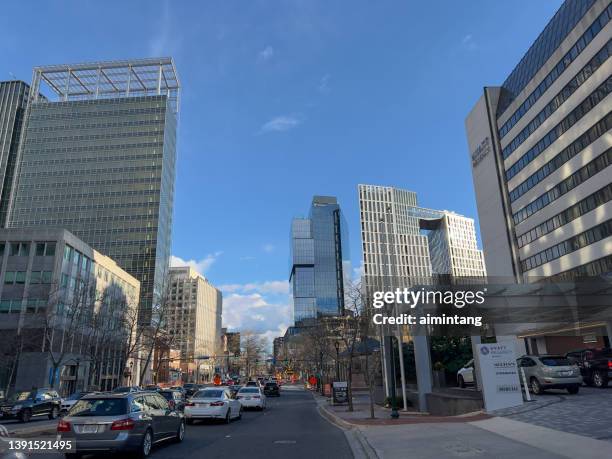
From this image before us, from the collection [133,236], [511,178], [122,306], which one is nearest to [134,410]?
[122,306]

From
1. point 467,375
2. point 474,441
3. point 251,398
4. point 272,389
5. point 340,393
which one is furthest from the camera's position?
point 272,389

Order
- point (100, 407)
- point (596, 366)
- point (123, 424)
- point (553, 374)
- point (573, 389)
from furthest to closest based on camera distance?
point (596, 366)
point (573, 389)
point (553, 374)
point (100, 407)
point (123, 424)

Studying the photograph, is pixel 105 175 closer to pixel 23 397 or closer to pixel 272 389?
pixel 272 389

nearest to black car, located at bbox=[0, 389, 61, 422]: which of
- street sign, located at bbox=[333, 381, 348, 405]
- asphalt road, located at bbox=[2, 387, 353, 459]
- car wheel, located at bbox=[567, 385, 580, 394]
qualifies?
asphalt road, located at bbox=[2, 387, 353, 459]

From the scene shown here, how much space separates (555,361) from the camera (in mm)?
18188

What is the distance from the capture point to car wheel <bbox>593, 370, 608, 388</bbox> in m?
19.9

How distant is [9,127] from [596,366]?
167 m

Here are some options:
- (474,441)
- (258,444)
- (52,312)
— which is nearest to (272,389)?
(52,312)

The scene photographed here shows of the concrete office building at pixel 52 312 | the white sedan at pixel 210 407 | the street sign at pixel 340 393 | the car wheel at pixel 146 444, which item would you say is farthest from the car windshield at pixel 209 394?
the concrete office building at pixel 52 312

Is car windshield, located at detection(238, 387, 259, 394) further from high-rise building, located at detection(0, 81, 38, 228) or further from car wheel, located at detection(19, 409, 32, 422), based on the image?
high-rise building, located at detection(0, 81, 38, 228)

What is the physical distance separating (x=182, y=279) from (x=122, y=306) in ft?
367

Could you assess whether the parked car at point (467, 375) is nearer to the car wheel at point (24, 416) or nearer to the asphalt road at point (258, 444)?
the asphalt road at point (258, 444)

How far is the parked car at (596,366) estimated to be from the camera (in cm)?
1959

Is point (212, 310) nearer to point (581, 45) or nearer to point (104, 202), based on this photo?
point (104, 202)
